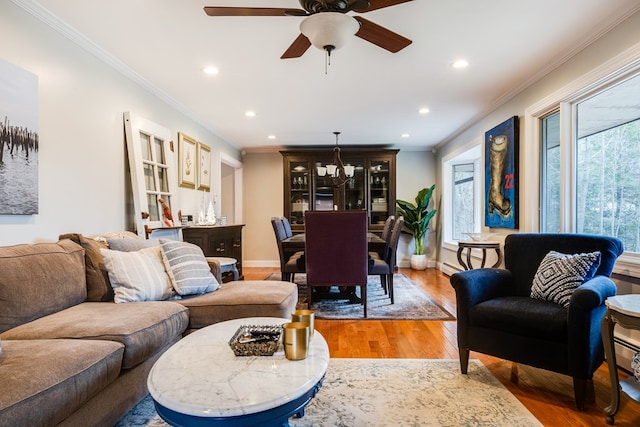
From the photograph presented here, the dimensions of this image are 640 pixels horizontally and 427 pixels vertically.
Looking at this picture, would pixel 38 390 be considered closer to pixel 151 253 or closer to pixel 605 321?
pixel 151 253

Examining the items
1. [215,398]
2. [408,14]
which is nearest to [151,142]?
[408,14]

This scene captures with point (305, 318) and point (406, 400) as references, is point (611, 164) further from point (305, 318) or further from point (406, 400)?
point (305, 318)

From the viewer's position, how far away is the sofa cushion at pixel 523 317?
1.91 meters

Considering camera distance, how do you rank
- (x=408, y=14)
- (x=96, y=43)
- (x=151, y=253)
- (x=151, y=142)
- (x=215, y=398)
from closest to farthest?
1. (x=215, y=398)
2. (x=408, y=14)
3. (x=151, y=253)
4. (x=96, y=43)
5. (x=151, y=142)

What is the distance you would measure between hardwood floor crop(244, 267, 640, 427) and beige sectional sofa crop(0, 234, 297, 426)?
2.39 feet

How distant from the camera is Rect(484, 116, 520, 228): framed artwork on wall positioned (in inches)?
145

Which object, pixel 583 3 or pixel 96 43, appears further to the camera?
pixel 96 43

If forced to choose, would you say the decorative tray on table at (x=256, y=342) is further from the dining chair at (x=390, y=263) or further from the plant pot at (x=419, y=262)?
the plant pot at (x=419, y=262)

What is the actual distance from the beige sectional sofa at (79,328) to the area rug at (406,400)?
362mm

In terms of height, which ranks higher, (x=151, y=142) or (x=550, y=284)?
(x=151, y=142)

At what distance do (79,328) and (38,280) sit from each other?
44 centimetres

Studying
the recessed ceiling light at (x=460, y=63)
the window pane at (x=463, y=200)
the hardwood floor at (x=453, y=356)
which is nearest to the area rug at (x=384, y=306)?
the hardwood floor at (x=453, y=356)

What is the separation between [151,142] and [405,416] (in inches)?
124

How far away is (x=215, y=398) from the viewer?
3.58 feet
